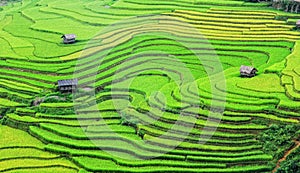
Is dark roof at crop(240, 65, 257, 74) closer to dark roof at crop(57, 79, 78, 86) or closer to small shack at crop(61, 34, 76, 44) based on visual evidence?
dark roof at crop(57, 79, 78, 86)

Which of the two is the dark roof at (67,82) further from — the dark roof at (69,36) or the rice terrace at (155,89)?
the dark roof at (69,36)

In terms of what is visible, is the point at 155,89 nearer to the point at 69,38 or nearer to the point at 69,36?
the point at 69,38

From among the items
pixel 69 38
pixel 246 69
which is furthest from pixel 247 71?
pixel 69 38

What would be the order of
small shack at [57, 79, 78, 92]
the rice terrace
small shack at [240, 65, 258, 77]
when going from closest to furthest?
the rice terrace, small shack at [240, 65, 258, 77], small shack at [57, 79, 78, 92]

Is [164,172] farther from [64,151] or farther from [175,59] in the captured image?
[175,59]

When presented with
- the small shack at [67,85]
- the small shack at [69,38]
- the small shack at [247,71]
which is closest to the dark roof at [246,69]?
the small shack at [247,71]

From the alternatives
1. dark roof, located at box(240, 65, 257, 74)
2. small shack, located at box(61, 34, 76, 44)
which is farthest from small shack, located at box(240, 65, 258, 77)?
small shack, located at box(61, 34, 76, 44)

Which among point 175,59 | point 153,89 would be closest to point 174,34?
point 175,59
